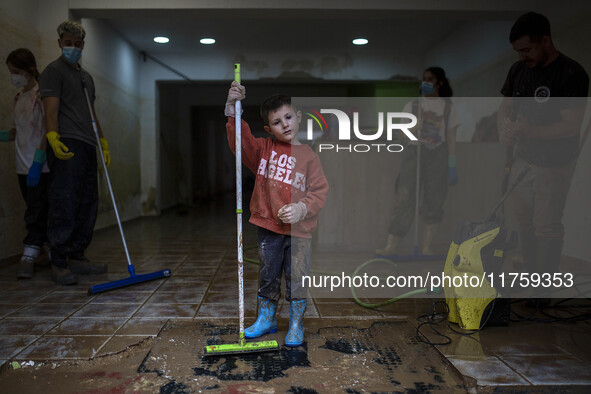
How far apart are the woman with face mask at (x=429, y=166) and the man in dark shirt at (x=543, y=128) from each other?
119 centimetres

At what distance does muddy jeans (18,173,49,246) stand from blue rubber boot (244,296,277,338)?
2.04 metres

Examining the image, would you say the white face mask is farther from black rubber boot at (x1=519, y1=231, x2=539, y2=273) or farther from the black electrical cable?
black rubber boot at (x1=519, y1=231, x2=539, y2=273)

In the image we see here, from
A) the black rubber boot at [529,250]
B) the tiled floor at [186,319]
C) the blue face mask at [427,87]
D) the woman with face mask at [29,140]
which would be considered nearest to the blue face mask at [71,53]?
the woman with face mask at [29,140]

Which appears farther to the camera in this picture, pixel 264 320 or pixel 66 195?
pixel 66 195

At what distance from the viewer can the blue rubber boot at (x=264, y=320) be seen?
2037 millimetres

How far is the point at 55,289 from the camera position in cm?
286

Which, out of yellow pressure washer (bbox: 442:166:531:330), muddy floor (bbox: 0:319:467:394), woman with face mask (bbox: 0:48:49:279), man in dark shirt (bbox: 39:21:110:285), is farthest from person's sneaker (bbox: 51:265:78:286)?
yellow pressure washer (bbox: 442:166:531:330)

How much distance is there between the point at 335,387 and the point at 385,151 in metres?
3.02

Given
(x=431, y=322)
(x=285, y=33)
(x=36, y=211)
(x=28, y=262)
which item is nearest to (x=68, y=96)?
(x=36, y=211)

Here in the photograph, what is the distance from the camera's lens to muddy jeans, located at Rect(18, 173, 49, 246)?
3.26m

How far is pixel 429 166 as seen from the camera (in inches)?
157

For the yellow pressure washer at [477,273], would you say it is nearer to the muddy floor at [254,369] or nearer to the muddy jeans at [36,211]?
the muddy floor at [254,369]

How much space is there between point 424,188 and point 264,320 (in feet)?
7.94

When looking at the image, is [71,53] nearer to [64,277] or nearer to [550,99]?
[64,277]
